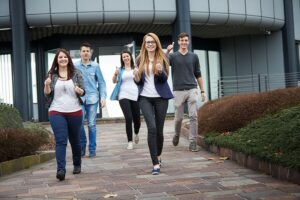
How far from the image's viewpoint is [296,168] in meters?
5.14

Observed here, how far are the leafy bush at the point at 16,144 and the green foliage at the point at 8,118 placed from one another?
1.30 meters

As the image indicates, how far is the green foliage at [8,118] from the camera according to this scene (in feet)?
28.9

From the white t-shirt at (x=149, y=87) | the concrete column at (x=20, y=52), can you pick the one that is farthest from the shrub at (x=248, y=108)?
the concrete column at (x=20, y=52)

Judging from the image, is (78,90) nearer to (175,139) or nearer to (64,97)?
(64,97)

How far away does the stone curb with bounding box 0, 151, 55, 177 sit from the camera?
6.69 metres

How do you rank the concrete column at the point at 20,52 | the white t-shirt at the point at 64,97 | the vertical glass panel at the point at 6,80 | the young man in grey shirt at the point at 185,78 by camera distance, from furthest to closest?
1. the vertical glass panel at the point at 6,80
2. the concrete column at the point at 20,52
3. the young man in grey shirt at the point at 185,78
4. the white t-shirt at the point at 64,97

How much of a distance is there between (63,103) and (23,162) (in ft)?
5.54

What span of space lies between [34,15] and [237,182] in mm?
14841

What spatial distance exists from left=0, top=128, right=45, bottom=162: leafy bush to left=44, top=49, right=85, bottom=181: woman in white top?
1.29 metres

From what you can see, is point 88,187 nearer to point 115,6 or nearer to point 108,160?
point 108,160

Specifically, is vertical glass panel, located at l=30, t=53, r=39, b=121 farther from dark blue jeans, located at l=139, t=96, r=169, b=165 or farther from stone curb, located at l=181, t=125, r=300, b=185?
dark blue jeans, located at l=139, t=96, r=169, b=165

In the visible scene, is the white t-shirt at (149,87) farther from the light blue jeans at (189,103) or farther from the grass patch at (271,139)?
the light blue jeans at (189,103)

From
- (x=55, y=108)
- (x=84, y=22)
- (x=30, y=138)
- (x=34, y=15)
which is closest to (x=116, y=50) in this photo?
(x=84, y=22)

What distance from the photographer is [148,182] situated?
5531mm
